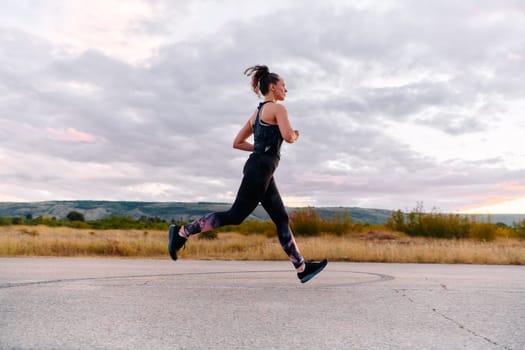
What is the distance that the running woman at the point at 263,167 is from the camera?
5.62m

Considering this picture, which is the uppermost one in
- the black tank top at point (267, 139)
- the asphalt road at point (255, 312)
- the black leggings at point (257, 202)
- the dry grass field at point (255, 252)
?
the black tank top at point (267, 139)

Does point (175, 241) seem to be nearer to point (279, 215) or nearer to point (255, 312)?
point (279, 215)

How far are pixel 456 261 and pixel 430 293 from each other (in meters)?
7.73

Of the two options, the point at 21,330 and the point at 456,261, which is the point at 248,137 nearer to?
the point at 21,330

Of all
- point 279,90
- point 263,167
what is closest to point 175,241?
point 263,167

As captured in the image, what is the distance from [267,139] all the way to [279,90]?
0.64 meters

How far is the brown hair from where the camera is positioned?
234 inches

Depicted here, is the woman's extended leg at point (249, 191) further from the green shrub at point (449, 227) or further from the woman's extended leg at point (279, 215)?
the green shrub at point (449, 227)

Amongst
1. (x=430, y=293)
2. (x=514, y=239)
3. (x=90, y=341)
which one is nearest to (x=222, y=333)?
(x=90, y=341)

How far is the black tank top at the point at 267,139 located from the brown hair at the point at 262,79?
461 mm

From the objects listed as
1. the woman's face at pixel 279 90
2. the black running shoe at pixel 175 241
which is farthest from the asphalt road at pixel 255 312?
the woman's face at pixel 279 90

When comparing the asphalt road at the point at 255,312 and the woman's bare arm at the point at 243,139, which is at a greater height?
the woman's bare arm at the point at 243,139

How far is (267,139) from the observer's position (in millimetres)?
5652

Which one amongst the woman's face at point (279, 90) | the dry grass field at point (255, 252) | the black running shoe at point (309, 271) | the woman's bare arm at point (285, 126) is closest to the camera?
the woman's bare arm at point (285, 126)
